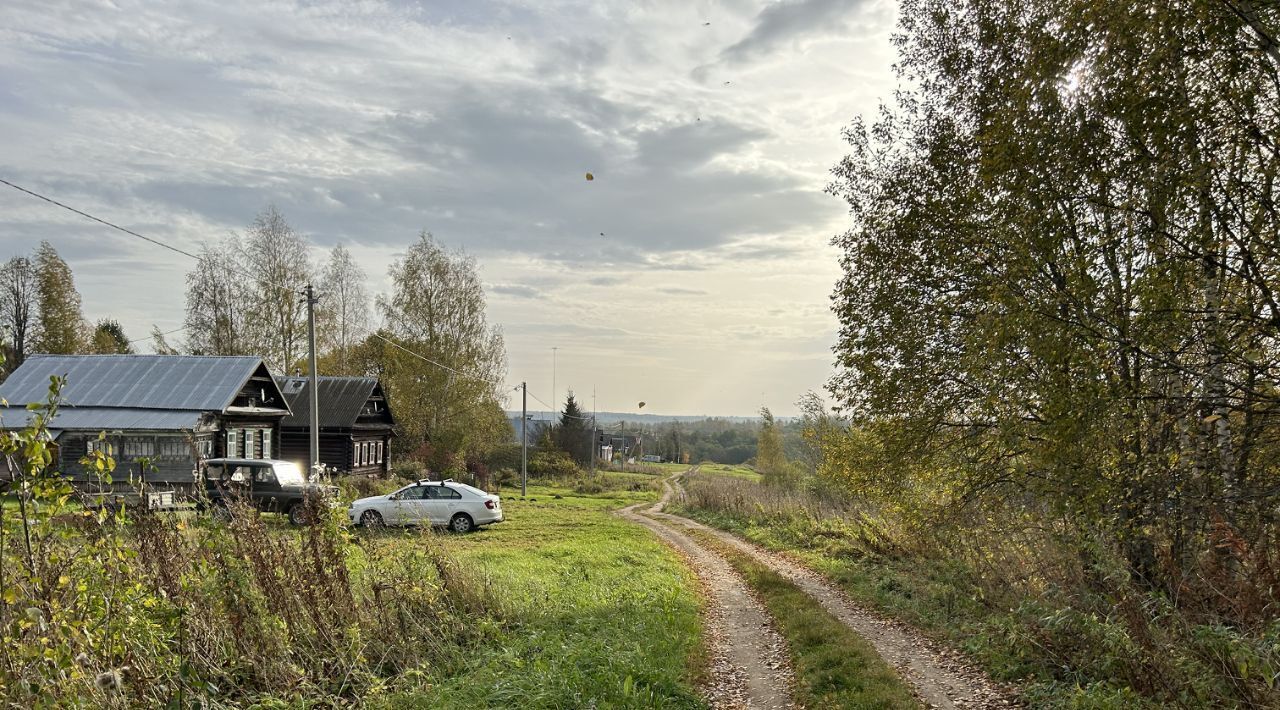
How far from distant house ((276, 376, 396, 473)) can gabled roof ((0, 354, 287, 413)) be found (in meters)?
5.53

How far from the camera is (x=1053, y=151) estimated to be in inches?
304

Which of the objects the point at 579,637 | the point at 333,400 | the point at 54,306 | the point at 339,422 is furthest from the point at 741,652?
the point at 54,306

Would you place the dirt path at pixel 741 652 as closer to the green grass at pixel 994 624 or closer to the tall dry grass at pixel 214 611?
the green grass at pixel 994 624

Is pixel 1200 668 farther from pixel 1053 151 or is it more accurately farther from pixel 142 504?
pixel 142 504

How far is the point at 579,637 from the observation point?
8547mm

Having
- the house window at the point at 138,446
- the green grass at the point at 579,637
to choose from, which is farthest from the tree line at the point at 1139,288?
the house window at the point at 138,446

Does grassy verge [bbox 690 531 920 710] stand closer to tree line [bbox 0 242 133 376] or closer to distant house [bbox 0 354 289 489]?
distant house [bbox 0 354 289 489]

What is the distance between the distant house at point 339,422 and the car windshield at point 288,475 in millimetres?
14126

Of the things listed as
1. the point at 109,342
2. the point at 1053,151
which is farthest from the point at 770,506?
the point at 109,342

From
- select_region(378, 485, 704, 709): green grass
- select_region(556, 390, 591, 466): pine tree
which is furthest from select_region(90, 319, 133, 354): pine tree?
select_region(378, 485, 704, 709): green grass

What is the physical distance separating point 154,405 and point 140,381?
77.2 inches

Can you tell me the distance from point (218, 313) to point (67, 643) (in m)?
41.3

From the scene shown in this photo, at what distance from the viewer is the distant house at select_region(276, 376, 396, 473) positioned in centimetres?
3641

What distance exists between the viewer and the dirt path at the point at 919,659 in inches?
301
